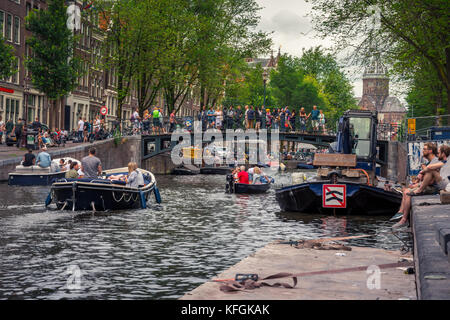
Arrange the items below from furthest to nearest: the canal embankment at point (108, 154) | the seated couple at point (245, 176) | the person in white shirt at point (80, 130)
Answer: the person in white shirt at point (80, 130), the seated couple at point (245, 176), the canal embankment at point (108, 154)

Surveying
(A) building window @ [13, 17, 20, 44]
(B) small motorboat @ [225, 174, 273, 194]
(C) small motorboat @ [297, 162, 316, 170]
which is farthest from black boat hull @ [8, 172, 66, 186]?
(C) small motorboat @ [297, 162, 316, 170]

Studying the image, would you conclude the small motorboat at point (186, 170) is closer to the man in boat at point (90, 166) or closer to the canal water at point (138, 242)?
the canal water at point (138, 242)

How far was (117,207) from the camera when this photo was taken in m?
24.4

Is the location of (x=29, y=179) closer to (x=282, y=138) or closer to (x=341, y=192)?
(x=341, y=192)

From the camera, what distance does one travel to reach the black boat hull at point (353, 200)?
24.9 m

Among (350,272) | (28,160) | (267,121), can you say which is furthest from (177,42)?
(350,272)

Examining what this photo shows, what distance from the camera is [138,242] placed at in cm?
1670

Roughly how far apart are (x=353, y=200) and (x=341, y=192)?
48 cm

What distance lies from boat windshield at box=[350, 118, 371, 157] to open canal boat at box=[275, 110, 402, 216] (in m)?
1.62

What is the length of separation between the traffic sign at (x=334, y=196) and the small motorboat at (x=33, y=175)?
1370cm

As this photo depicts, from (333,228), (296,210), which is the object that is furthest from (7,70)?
(333,228)

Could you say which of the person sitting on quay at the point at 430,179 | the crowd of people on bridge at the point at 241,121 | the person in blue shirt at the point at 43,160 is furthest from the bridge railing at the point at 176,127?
the person sitting on quay at the point at 430,179
